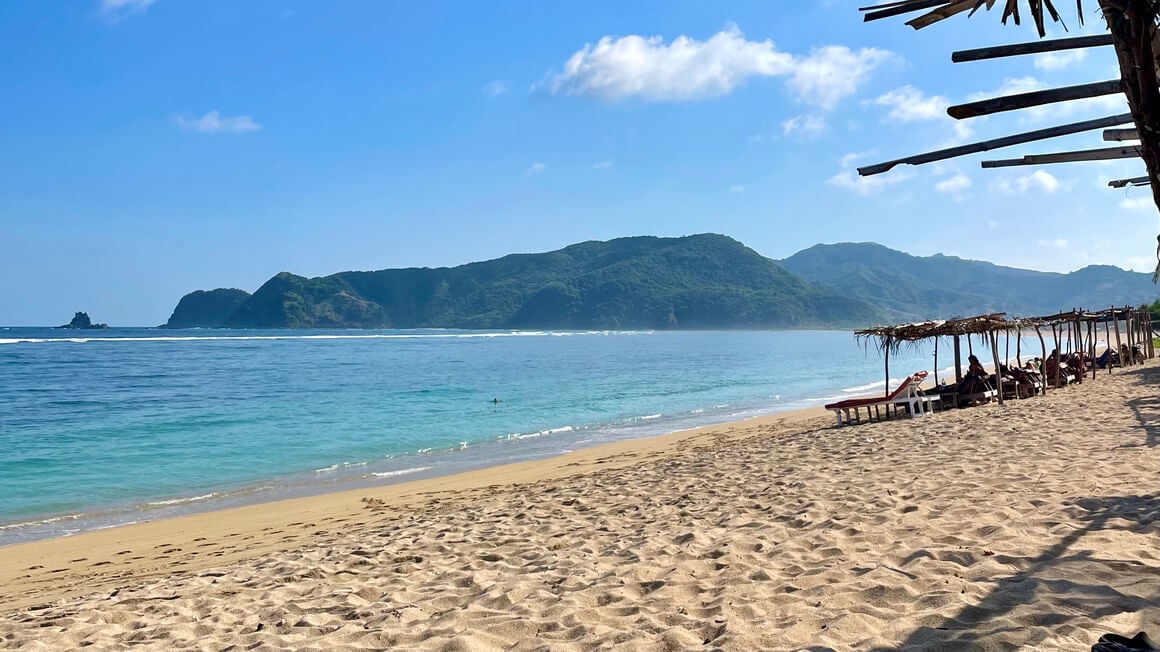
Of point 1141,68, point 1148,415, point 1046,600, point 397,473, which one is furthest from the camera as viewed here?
point 397,473

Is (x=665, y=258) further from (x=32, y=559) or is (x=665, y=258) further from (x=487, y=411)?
(x=32, y=559)

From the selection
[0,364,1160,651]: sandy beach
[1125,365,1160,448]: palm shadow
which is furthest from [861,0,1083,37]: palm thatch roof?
[1125,365,1160,448]: palm shadow

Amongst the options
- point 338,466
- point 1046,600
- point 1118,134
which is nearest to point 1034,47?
point 1118,134

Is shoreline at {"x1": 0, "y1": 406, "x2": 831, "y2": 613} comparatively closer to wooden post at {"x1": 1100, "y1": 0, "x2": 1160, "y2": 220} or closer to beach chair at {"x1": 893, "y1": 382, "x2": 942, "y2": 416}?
beach chair at {"x1": 893, "y1": 382, "x2": 942, "y2": 416}

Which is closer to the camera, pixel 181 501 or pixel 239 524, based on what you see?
pixel 239 524

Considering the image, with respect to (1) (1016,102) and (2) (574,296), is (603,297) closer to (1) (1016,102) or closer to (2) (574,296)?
(2) (574,296)

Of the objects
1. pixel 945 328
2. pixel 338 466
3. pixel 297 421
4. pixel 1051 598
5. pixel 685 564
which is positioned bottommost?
pixel 338 466

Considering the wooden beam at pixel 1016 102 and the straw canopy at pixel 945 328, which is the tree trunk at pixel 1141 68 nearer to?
the wooden beam at pixel 1016 102
